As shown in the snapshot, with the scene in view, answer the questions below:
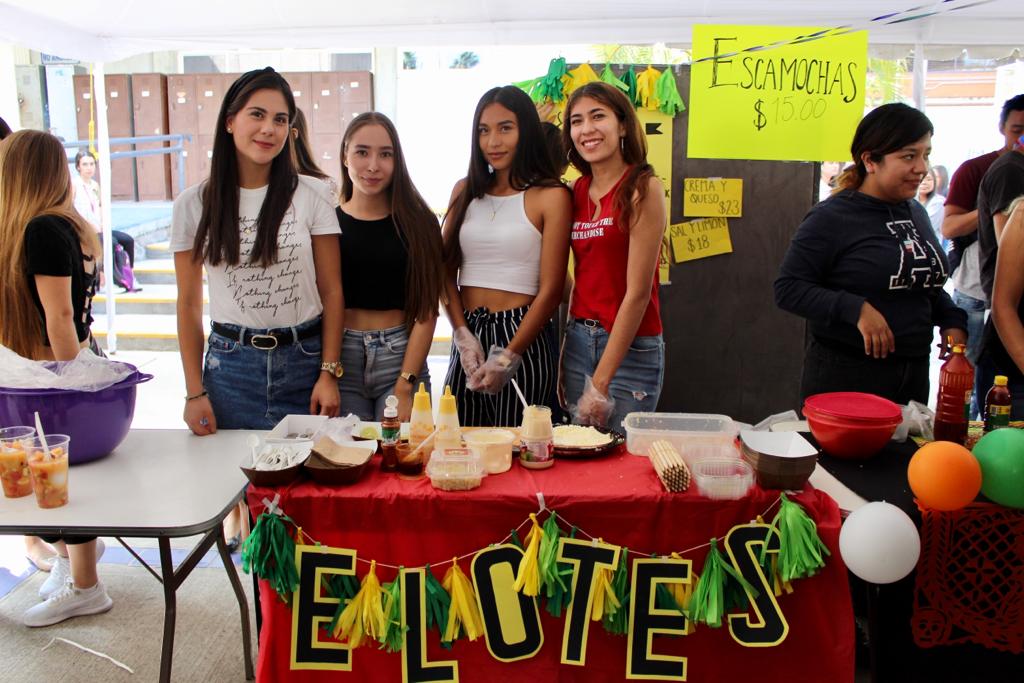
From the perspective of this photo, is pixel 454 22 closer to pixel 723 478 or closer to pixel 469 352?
pixel 469 352

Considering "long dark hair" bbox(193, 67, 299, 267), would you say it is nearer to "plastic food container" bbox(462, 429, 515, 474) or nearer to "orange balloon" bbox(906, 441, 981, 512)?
"plastic food container" bbox(462, 429, 515, 474)

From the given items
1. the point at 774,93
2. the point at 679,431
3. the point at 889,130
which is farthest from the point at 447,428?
the point at 774,93

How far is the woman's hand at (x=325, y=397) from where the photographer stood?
86.9 inches

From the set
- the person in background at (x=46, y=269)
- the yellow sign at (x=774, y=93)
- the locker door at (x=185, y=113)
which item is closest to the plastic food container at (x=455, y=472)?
the person in background at (x=46, y=269)

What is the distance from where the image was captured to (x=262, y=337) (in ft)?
7.06

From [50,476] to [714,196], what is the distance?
266cm

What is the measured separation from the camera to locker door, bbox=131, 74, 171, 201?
9375 mm

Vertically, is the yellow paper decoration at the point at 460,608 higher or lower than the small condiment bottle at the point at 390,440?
lower

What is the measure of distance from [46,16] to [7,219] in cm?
162

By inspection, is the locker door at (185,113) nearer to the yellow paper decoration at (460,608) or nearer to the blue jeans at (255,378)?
the blue jeans at (255,378)

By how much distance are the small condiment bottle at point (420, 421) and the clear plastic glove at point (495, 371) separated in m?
0.54

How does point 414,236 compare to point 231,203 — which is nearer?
point 231,203

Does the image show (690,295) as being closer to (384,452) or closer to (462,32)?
(462,32)

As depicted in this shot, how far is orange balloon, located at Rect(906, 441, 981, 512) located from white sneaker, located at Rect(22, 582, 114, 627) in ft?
7.77
